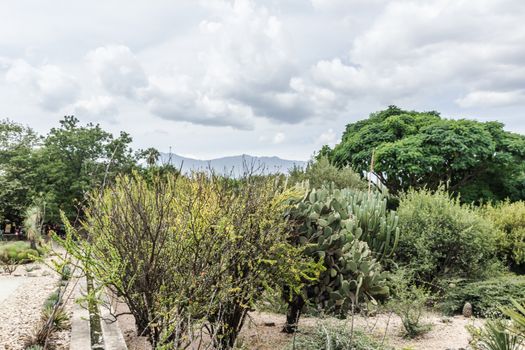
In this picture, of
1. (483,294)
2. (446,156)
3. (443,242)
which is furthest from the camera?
(446,156)

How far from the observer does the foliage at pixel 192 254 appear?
443cm

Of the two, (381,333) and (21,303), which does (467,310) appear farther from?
(21,303)

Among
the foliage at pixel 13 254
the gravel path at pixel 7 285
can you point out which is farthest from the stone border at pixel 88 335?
the foliage at pixel 13 254

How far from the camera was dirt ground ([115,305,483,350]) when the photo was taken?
575 centimetres

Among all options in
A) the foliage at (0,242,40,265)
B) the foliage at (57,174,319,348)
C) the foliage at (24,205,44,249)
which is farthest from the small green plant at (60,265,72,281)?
the foliage at (24,205,44,249)

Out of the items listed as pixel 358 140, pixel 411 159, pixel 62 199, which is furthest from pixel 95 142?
pixel 411 159

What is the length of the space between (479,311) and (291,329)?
4436 mm

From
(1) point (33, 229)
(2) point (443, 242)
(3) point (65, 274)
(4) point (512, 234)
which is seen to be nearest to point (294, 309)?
(3) point (65, 274)

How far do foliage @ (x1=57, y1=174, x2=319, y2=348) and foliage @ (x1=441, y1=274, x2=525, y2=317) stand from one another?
4.77 metres

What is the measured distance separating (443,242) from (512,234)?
2.77 m

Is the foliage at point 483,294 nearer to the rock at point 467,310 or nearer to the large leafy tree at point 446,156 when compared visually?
the rock at point 467,310

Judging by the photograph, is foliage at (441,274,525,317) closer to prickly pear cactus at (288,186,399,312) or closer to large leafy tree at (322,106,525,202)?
prickly pear cactus at (288,186,399,312)

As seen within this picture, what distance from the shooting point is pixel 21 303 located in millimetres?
8555

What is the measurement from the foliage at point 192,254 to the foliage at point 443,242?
5.15 meters
